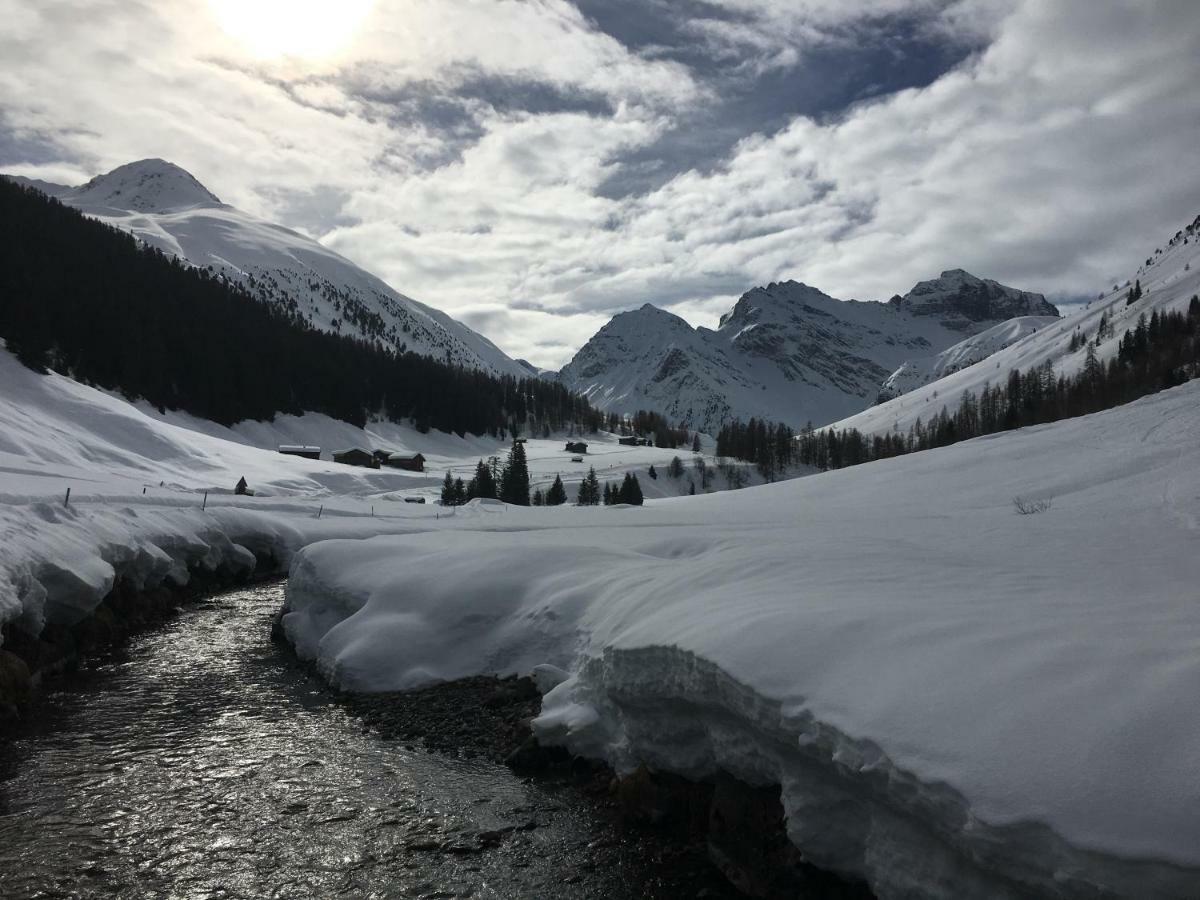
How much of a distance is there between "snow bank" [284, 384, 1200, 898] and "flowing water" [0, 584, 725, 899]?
1.82 m

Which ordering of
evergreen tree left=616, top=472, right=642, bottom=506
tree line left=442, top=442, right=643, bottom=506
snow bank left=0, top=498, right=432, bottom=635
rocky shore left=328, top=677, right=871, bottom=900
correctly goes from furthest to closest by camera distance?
evergreen tree left=616, top=472, right=642, bottom=506 → tree line left=442, top=442, right=643, bottom=506 → snow bank left=0, top=498, right=432, bottom=635 → rocky shore left=328, top=677, right=871, bottom=900

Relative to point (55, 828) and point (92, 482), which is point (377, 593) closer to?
point (55, 828)

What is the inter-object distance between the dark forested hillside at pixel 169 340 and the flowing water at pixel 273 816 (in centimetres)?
7075

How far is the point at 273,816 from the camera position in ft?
35.8

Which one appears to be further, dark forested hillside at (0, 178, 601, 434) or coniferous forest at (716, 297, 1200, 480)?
coniferous forest at (716, 297, 1200, 480)

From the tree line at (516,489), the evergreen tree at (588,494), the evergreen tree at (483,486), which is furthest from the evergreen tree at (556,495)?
the evergreen tree at (483,486)

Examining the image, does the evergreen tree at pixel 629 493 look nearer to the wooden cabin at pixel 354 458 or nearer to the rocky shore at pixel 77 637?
the wooden cabin at pixel 354 458

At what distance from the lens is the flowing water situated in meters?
9.32

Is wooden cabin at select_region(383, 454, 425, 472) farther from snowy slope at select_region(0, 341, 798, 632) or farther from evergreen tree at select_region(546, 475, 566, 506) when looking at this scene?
evergreen tree at select_region(546, 475, 566, 506)

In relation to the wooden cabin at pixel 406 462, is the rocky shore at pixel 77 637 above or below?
below

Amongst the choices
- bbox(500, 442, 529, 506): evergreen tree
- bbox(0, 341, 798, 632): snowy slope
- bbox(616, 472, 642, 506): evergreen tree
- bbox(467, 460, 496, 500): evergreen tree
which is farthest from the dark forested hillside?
bbox(616, 472, 642, 506): evergreen tree

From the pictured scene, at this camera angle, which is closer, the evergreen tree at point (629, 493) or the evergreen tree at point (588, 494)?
the evergreen tree at point (629, 493)

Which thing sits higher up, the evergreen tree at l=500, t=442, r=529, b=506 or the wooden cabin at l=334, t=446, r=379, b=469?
the wooden cabin at l=334, t=446, r=379, b=469

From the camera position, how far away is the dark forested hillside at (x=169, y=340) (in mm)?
84438
